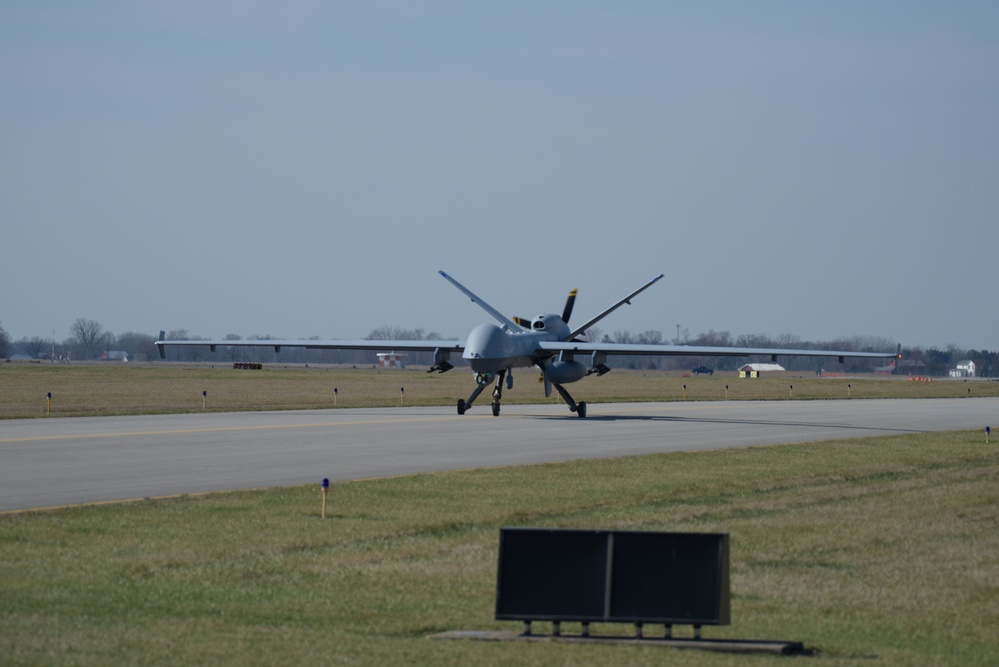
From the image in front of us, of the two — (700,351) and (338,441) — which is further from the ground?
(700,351)

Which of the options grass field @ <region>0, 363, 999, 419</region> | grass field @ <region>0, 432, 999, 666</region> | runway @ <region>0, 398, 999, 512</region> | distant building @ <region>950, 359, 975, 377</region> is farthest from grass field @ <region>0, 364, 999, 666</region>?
distant building @ <region>950, 359, 975, 377</region>

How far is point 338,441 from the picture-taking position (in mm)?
29922

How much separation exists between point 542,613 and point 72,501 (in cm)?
1032

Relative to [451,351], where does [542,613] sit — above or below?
below

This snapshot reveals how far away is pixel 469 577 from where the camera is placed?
12523mm

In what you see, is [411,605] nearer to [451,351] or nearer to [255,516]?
[255,516]

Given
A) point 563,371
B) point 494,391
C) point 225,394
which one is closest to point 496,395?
point 494,391

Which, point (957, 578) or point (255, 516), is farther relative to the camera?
point (255, 516)

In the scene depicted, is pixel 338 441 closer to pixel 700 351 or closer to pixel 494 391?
pixel 494 391

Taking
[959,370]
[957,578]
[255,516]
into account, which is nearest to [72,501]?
[255,516]

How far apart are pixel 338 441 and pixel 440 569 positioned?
17.3 metres

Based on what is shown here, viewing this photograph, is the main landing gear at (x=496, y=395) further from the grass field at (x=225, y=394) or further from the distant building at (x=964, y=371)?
the distant building at (x=964, y=371)

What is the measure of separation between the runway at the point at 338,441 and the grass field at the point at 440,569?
2234 millimetres

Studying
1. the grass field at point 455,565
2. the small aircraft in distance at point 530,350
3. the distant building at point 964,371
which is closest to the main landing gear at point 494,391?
the small aircraft in distance at point 530,350
